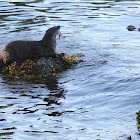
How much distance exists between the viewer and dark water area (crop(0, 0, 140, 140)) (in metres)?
6.49

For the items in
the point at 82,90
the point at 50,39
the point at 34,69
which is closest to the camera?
the point at 82,90

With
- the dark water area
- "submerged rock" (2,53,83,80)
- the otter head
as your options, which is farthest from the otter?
the dark water area

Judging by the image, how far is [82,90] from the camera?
28.8 ft

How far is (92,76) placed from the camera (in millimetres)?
10008

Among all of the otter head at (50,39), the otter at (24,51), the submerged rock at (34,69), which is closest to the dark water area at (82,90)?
the submerged rock at (34,69)

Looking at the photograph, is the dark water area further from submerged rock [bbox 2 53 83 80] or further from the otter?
the otter

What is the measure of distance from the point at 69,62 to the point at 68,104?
3.39m

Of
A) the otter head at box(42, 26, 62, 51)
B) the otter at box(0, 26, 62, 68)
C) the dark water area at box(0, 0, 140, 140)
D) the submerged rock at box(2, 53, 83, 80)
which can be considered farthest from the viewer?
the otter head at box(42, 26, 62, 51)

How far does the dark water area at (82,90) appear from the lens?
6492 millimetres

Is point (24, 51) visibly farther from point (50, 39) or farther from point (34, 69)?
point (50, 39)

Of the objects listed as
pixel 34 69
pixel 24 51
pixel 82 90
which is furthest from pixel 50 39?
pixel 82 90

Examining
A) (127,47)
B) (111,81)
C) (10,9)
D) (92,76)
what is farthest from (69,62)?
(10,9)

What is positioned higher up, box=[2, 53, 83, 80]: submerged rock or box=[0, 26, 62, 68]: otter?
box=[0, 26, 62, 68]: otter

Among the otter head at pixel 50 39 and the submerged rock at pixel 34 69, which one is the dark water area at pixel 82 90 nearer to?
the submerged rock at pixel 34 69
